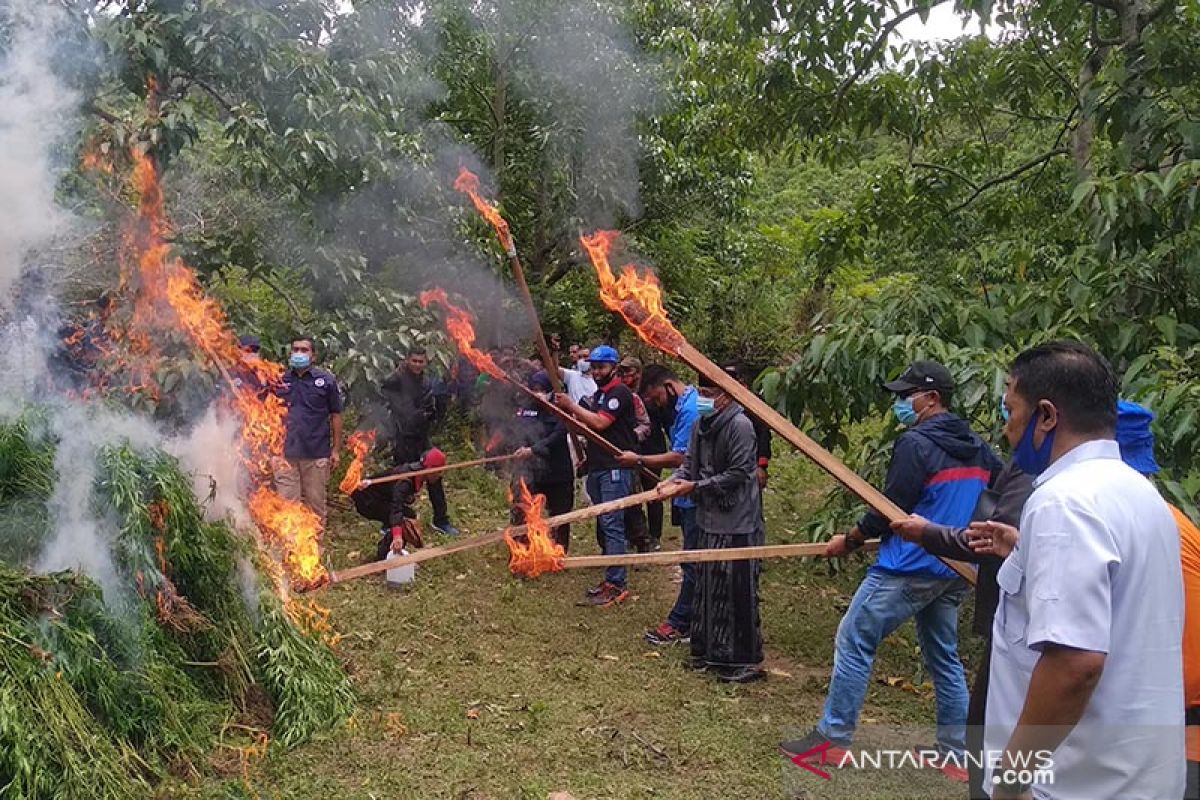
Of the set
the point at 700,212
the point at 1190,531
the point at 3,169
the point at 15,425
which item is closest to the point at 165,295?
the point at 3,169

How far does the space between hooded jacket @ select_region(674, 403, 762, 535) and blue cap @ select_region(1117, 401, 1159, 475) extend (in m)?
3.02

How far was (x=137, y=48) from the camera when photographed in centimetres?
577

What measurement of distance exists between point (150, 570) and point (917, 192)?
226 inches

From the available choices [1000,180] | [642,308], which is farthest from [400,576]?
[1000,180]

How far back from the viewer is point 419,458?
27.9ft

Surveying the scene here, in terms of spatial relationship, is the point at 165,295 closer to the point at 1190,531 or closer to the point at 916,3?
the point at 916,3

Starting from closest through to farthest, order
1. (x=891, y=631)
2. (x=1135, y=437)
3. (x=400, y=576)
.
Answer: (x=1135, y=437), (x=891, y=631), (x=400, y=576)

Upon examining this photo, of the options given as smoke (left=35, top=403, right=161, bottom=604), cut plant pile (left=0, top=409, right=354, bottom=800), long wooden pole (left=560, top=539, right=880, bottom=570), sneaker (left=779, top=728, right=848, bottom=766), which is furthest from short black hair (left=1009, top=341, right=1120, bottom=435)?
smoke (left=35, top=403, right=161, bottom=604)

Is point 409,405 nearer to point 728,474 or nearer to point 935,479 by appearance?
point 728,474

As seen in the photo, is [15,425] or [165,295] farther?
[165,295]

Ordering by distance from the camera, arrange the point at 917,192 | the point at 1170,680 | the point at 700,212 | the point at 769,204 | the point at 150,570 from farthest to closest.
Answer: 1. the point at 769,204
2. the point at 700,212
3. the point at 917,192
4. the point at 150,570
5. the point at 1170,680

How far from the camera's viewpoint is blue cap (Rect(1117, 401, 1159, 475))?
2592 millimetres

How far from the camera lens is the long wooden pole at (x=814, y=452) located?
382 cm

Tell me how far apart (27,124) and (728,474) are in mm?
4793
